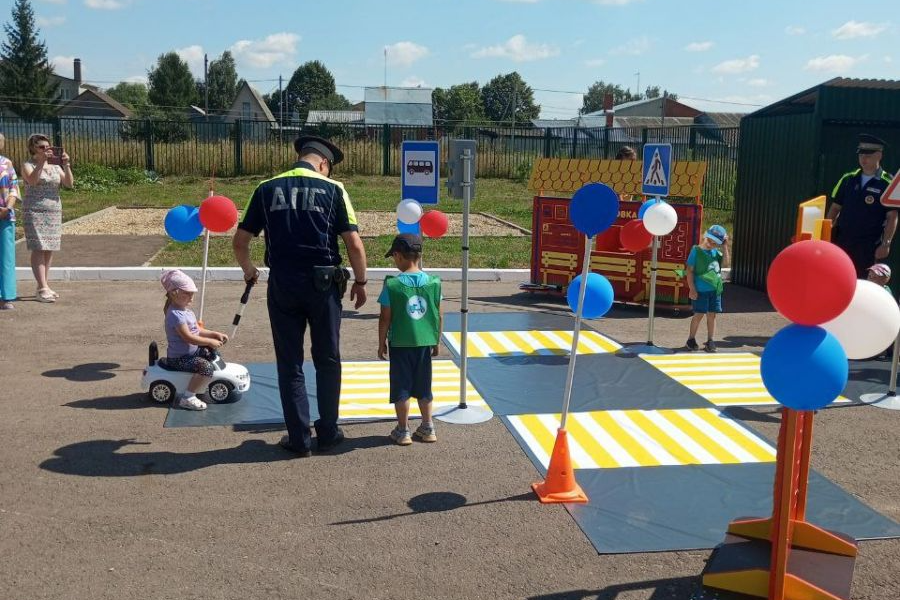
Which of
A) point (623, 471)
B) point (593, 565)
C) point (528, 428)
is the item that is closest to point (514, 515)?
point (593, 565)

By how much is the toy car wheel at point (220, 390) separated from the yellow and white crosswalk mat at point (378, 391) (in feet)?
3.02

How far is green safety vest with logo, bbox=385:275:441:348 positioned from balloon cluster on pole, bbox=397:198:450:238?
10.3 ft

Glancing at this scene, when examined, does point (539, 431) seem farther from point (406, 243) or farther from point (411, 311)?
point (406, 243)

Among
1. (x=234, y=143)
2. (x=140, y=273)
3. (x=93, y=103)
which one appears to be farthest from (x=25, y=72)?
(x=140, y=273)

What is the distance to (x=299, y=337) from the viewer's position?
574cm

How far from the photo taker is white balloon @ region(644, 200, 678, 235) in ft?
28.4

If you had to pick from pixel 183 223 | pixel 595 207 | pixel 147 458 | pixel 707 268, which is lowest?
pixel 147 458

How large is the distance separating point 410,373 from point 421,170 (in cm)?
321

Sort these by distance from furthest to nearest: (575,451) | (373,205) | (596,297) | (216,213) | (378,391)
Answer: (373,205) → (216,213) → (378,391) → (596,297) → (575,451)

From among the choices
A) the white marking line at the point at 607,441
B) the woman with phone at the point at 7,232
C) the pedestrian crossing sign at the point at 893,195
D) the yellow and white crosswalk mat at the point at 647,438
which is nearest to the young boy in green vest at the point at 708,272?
the pedestrian crossing sign at the point at 893,195

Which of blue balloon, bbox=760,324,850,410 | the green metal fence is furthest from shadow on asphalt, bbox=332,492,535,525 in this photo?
the green metal fence

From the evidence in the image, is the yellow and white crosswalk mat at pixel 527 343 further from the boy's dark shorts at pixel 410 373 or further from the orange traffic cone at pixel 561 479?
the orange traffic cone at pixel 561 479

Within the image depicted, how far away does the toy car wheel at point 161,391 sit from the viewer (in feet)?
22.4

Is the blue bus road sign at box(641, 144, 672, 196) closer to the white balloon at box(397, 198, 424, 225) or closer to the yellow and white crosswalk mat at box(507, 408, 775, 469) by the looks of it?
the white balloon at box(397, 198, 424, 225)
